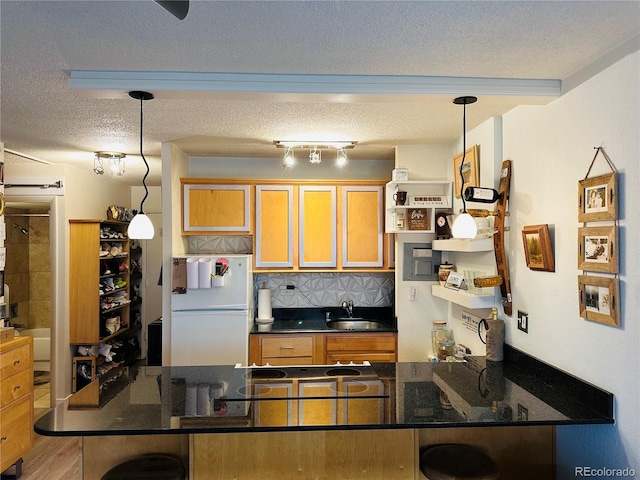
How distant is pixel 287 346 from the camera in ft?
11.9

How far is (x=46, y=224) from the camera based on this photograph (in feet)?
19.1

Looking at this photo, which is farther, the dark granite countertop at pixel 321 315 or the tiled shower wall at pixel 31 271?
the tiled shower wall at pixel 31 271

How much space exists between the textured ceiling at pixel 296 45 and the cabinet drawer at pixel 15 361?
160 cm

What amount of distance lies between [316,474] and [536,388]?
117 cm

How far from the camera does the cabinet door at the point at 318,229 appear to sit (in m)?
3.84

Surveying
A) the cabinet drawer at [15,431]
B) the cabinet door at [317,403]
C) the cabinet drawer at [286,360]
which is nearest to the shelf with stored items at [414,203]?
the cabinet drawer at [286,360]

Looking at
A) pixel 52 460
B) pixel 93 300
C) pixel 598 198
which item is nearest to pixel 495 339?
pixel 598 198

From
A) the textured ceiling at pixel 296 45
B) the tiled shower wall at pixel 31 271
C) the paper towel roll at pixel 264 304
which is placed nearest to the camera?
the textured ceiling at pixel 296 45

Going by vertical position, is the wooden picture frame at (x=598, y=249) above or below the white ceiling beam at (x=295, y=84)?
below

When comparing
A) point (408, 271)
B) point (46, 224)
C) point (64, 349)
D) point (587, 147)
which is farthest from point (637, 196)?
point (46, 224)

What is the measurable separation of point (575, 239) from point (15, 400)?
366 cm

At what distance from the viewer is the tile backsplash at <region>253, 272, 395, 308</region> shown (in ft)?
13.7

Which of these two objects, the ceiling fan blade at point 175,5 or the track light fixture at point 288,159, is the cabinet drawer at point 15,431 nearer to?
the track light fixture at point 288,159

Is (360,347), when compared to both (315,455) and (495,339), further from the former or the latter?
(315,455)
